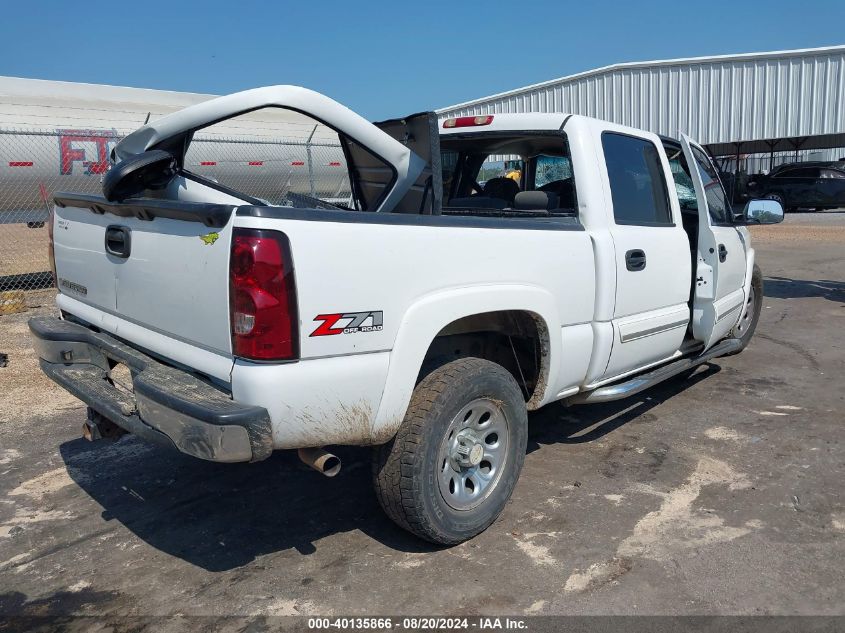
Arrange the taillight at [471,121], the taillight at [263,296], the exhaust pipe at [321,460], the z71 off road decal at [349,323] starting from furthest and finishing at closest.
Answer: the taillight at [471,121], the exhaust pipe at [321,460], the z71 off road decal at [349,323], the taillight at [263,296]

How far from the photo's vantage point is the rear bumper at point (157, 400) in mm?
2691

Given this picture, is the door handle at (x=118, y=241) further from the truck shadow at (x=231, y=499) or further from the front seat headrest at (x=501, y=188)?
the front seat headrest at (x=501, y=188)

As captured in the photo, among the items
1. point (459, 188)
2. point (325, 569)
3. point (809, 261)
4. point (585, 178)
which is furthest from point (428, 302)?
point (809, 261)

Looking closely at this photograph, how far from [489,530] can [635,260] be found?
184 centimetres

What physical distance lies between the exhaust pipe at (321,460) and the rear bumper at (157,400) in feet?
1.00

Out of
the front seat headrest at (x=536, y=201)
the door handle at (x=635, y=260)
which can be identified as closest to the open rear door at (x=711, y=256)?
the door handle at (x=635, y=260)

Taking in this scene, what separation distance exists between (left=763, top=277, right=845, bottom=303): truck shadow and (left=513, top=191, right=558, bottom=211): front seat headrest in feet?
24.4

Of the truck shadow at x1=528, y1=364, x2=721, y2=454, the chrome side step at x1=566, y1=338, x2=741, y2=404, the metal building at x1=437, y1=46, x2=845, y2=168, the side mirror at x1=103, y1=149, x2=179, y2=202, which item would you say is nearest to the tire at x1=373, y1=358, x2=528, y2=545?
the chrome side step at x1=566, y1=338, x2=741, y2=404

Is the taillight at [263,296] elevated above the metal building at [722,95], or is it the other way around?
the metal building at [722,95]

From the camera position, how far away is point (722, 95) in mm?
26203

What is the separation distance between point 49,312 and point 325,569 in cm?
795

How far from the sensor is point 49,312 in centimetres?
979

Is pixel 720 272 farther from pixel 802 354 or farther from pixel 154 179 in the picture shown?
pixel 154 179

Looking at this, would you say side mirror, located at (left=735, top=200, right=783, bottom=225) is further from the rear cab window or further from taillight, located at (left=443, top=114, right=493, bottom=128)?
taillight, located at (left=443, top=114, right=493, bottom=128)
